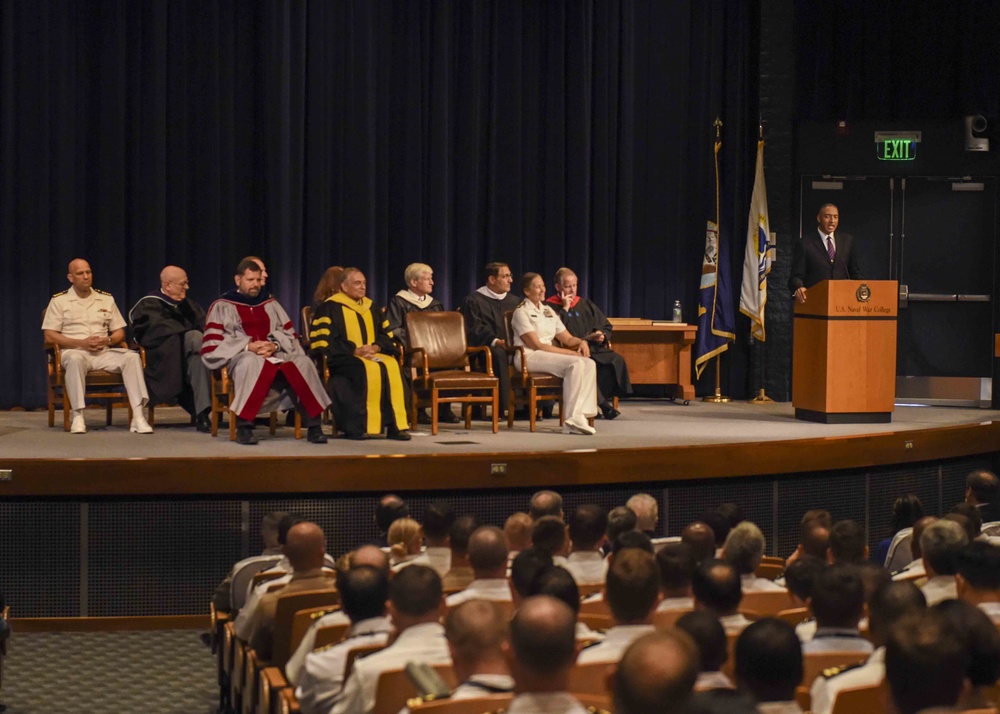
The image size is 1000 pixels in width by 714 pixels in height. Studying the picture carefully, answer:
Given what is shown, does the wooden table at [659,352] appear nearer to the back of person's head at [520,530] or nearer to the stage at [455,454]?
the stage at [455,454]

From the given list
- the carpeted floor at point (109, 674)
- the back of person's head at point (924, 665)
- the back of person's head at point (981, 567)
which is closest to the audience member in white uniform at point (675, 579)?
the back of person's head at point (981, 567)

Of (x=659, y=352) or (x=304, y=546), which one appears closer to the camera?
(x=304, y=546)

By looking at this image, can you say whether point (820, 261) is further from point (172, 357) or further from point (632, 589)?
point (632, 589)

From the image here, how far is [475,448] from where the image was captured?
655 cm

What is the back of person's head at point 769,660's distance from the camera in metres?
2.10

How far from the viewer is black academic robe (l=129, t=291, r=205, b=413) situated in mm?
7277

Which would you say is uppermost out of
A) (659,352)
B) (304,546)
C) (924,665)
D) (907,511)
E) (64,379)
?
(659,352)

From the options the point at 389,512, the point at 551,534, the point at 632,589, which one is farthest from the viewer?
the point at 389,512

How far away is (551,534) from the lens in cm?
384

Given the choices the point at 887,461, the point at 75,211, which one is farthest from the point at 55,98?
the point at 887,461

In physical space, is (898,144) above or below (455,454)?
above

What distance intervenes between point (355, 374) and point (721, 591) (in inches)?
176

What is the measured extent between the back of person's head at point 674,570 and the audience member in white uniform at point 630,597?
38 cm

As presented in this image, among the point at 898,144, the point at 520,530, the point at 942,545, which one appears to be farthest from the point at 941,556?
the point at 898,144
